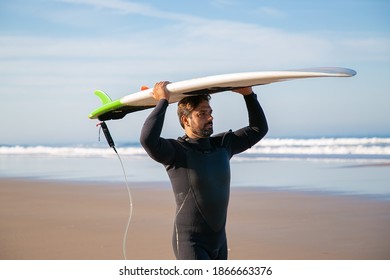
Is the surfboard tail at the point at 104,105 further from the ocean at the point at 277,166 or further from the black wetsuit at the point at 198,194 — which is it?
the ocean at the point at 277,166

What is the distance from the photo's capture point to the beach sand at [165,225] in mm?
→ 5398

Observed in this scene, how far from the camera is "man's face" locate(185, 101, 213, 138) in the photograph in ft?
10.6

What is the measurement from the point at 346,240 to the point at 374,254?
0.46m

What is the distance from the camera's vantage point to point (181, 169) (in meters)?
3.22

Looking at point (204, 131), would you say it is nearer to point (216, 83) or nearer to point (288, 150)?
point (216, 83)

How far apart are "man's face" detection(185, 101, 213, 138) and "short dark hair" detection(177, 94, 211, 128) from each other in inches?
0.7

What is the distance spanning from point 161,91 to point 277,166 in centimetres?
811

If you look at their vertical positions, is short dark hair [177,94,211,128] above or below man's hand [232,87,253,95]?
below

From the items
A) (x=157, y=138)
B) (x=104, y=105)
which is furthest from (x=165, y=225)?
(x=157, y=138)

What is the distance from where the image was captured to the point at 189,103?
3279 millimetres

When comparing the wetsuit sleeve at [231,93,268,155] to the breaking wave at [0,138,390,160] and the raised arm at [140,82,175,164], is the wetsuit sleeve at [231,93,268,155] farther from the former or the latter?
the breaking wave at [0,138,390,160]

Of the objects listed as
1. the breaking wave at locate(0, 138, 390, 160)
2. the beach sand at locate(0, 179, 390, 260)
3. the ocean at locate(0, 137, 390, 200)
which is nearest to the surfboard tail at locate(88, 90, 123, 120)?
the beach sand at locate(0, 179, 390, 260)
